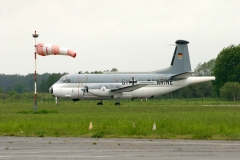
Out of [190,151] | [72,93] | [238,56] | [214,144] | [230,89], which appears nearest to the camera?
[190,151]

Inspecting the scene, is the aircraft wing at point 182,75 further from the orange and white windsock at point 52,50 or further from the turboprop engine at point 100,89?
the orange and white windsock at point 52,50

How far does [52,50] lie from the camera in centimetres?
4772

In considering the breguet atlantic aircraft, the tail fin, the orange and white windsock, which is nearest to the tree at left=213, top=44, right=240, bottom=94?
the tail fin

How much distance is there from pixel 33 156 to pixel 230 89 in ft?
232

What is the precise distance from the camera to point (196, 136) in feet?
78.7

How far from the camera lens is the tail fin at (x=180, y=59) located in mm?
75312

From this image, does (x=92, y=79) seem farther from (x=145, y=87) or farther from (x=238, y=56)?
(x=238, y=56)

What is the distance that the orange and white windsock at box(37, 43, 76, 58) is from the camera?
153ft

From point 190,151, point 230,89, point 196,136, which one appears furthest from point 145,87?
point 190,151

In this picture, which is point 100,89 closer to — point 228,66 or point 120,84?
point 120,84

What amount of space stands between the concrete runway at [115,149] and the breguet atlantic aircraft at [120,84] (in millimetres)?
43609

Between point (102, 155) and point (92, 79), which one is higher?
point (92, 79)

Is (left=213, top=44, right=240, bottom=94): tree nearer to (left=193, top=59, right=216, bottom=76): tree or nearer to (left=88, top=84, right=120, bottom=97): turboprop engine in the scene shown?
(left=88, top=84, right=120, bottom=97): turboprop engine

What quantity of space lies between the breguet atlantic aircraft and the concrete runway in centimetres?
4361
